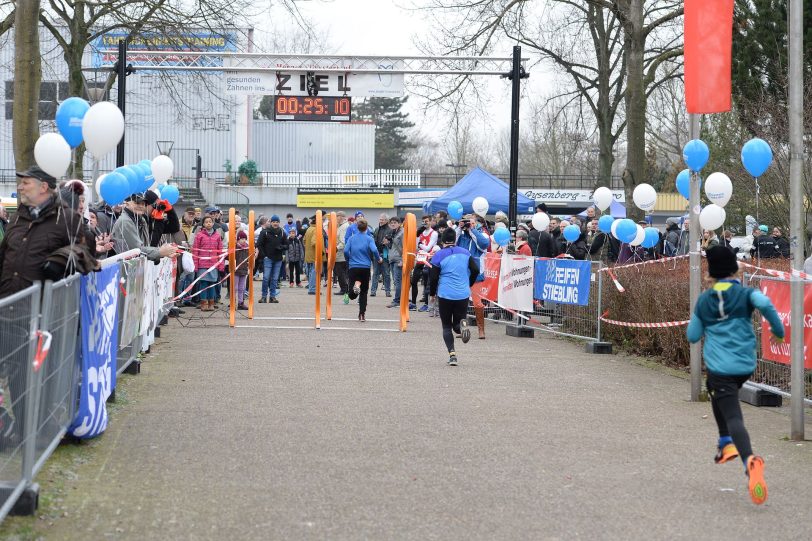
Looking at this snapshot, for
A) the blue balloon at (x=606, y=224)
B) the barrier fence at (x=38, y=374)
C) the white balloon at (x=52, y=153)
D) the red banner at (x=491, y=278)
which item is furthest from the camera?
the blue balloon at (x=606, y=224)

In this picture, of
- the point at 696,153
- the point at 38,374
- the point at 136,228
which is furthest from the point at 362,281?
the point at 38,374

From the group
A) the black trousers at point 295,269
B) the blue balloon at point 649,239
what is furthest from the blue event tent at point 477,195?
the blue balloon at point 649,239

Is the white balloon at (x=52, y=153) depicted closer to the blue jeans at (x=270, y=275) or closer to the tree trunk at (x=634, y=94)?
the blue jeans at (x=270, y=275)

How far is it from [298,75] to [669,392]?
15236 mm

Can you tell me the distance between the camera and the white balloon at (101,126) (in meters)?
10.1

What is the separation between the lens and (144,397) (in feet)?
34.1

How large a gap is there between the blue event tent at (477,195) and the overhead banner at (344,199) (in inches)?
894

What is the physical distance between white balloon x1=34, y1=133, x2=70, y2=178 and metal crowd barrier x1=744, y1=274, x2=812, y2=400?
6.41 m

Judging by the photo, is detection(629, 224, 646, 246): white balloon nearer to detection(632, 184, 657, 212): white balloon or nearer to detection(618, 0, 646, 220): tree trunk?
detection(632, 184, 657, 212): white balloon

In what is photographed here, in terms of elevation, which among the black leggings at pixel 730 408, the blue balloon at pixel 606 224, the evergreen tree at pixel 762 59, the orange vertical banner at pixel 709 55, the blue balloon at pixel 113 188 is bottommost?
the black leggings at pixel 730 408

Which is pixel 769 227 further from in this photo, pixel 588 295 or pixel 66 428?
pixel 66 428

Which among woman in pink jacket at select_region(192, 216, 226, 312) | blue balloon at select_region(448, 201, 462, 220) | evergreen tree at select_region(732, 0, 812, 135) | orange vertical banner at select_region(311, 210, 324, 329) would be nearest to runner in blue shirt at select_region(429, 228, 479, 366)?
orange vertical banner at select_region(311, 210, 324, 329)

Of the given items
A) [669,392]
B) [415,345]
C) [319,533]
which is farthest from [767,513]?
[415,345]

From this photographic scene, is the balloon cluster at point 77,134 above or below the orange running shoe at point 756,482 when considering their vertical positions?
above
